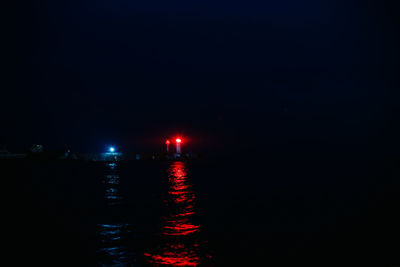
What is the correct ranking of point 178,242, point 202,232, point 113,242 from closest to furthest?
1. point 178,242
2. point 113,242
3. point 202,232

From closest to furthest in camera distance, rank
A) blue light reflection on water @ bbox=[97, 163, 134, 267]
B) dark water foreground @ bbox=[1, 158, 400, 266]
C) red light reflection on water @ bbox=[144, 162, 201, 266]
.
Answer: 1. red light reflection on water @ bbox=[144, 162, 201, 266]
2. blue light reflection on water @ bbox=[97, 163, 134, 267]
3. dark water foreground @ bbox=[1, 158, 400, 266]

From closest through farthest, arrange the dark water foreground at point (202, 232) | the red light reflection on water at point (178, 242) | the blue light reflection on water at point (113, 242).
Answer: the red light reflection on water at point (178, 242) < the blue light reflection on water at point (113, 242) < the dark water foreground at point (202, 232)

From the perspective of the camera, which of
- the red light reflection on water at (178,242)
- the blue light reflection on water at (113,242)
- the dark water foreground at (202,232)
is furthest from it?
the dark water foreground at (202,232)

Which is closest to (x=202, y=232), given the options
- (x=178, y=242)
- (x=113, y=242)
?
(x=178, y=242)

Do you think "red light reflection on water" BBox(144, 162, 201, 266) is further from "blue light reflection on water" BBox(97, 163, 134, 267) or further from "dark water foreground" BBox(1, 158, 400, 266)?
"blue light reflection on water" BBox(97, 163, 134, 267)

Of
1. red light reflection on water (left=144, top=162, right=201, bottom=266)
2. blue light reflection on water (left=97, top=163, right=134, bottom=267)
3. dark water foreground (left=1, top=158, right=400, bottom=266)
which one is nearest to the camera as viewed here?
red light reflection on water (left=144, top=162, right=201, bottom=266)

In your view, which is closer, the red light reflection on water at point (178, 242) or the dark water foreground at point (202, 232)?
the red light reflection on water at point (178, 242)

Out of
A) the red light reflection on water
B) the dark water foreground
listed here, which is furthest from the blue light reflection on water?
the red light reflection on water

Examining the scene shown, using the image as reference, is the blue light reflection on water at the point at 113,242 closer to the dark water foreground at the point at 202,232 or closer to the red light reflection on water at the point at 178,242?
the dark water foreground at the point at 202,232

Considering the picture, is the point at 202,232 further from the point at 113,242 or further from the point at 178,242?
the point at 113,242

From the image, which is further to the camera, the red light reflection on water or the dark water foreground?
the dark water foreground

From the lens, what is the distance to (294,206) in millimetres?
33031

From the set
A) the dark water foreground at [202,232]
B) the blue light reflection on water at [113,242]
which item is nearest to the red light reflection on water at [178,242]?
the dark water foreground at [202,232]

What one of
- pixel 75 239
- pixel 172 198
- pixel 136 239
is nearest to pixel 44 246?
pixel 75 239
